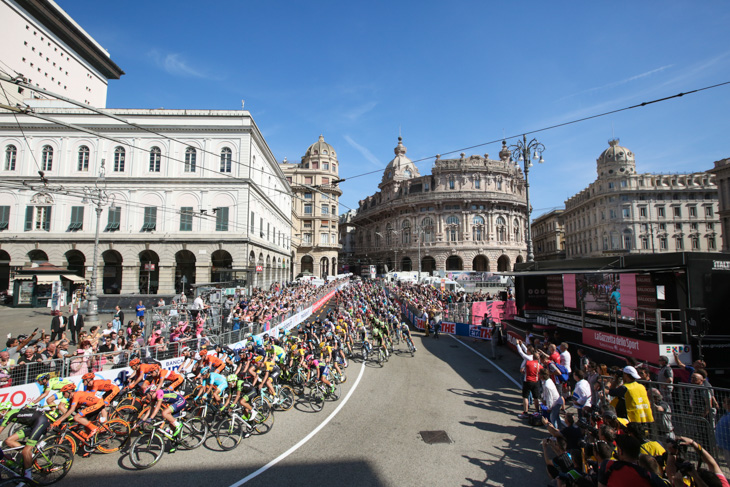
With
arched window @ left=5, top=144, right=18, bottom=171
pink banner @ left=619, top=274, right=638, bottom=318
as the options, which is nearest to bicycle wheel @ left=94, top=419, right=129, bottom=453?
pink banner @ left=619, top=274, right=638, bottom=318

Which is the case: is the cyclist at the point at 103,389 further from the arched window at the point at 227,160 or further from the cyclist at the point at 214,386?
the arched window at the point at 227,160

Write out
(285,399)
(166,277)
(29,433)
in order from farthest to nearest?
(166,277), (285,399), (29,433)

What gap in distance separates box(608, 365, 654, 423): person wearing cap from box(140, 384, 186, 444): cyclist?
8409 millimetres

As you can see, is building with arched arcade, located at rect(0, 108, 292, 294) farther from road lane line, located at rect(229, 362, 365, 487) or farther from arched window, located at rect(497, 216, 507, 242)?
arched window, located at rect(497, 216, 507, 242)

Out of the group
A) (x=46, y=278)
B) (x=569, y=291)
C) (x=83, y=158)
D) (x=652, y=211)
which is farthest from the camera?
(x=652, y=211)

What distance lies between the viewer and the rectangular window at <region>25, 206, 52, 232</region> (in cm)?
2947

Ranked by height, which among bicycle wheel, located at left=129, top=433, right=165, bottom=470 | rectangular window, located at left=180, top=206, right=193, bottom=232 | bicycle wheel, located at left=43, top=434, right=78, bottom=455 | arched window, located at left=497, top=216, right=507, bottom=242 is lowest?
bicycle wheel, located at left=129, top=433, right=165, bottom=470

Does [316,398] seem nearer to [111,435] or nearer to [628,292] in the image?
[111,435]

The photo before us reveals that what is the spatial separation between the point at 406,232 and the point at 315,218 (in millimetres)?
20791

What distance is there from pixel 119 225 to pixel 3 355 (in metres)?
23.7

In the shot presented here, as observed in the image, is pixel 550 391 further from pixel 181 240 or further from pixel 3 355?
pixel 181 240

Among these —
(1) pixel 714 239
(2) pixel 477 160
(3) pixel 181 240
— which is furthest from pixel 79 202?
(1) pixel 714 239

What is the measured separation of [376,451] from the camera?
6941 mm

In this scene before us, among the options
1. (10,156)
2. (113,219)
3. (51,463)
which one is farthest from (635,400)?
(10,156)
